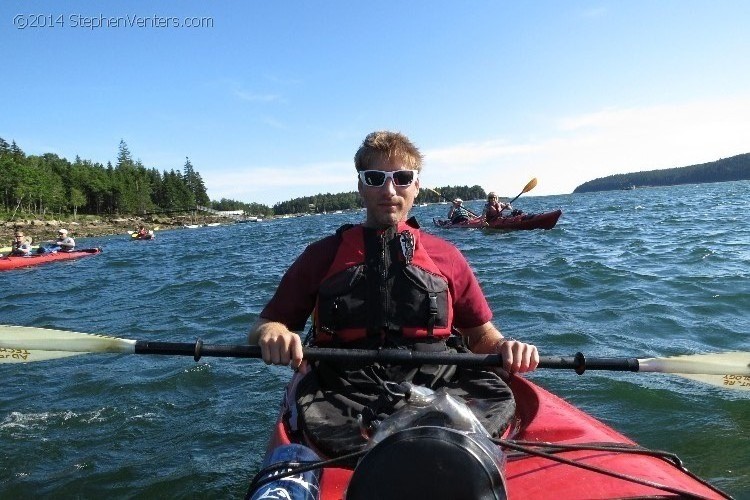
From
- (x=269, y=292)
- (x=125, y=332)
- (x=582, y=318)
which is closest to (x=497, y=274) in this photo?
(x=582, y=318)

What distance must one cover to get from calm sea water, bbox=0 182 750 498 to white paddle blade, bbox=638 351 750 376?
72 centimetres

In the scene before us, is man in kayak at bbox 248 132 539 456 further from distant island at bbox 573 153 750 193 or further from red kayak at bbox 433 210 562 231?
distant island at bbox 573 153 750 193

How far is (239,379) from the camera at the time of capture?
239 inches

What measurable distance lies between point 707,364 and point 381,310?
1941 millimetres

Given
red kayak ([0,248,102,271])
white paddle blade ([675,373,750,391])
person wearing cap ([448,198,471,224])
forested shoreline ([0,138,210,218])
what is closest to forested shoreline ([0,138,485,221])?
forested shoreline ([0,138,210,218])

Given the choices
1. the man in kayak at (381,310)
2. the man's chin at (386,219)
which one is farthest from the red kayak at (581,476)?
the man's chin at (386,219)

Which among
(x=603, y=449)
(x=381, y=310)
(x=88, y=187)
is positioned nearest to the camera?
(x=603, y=449)

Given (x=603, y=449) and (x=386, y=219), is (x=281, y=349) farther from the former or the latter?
(x=603, y=449)

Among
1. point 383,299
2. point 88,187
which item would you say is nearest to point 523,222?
point 383,299

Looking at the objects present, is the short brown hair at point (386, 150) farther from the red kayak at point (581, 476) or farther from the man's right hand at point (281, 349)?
the red kayak at point (581, 476)

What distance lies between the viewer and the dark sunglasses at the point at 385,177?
3.06 m

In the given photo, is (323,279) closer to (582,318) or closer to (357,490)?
(357,490)

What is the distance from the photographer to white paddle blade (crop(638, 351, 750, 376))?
3.18 m

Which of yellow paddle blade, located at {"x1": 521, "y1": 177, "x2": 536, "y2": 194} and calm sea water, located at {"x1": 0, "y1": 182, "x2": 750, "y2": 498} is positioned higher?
yellow paddle blade, located at {"x1": 521, "y1": 177, "x2": 536, "y2": 194}
